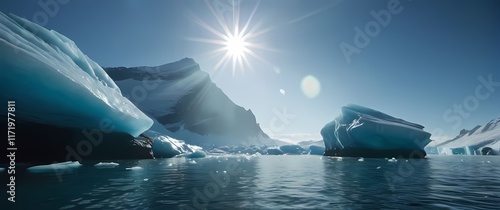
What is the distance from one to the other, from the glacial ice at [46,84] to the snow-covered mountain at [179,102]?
350ft

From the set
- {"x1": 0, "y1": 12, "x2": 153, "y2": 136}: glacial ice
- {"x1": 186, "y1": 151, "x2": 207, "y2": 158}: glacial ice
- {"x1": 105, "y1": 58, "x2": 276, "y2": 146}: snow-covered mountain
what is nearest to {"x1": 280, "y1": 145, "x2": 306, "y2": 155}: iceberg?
{"x1": 105, "y1": 58, "x2": 276, "y2": 146}: snow-covered mountain

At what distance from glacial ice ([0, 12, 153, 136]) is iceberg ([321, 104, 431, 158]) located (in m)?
46.2

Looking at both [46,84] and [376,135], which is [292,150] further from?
[46,84]

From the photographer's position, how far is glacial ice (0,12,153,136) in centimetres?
2169

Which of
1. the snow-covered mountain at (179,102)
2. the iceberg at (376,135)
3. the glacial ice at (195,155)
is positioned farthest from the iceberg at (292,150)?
the glacial ice at (195,155)

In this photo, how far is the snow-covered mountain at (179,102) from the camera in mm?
155250

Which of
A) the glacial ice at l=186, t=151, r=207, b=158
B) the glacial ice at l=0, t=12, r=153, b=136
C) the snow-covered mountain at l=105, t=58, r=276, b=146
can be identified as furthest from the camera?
the snow-covered mountain at l=105, t=58, r=276, b=146

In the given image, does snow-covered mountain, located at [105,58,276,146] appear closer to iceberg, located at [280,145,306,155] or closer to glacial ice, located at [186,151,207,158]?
iceberg, located at [280,145,306,155]

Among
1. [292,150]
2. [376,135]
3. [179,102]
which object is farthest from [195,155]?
[179,102]

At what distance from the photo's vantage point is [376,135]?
5675 cm

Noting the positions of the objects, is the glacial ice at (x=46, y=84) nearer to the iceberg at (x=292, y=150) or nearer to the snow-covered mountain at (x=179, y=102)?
the iceberg at (x=292, y=150)

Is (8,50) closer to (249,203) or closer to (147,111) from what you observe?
(249,203)

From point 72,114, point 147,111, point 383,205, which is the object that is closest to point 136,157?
point 72,114

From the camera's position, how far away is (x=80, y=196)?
11430 millimetres
